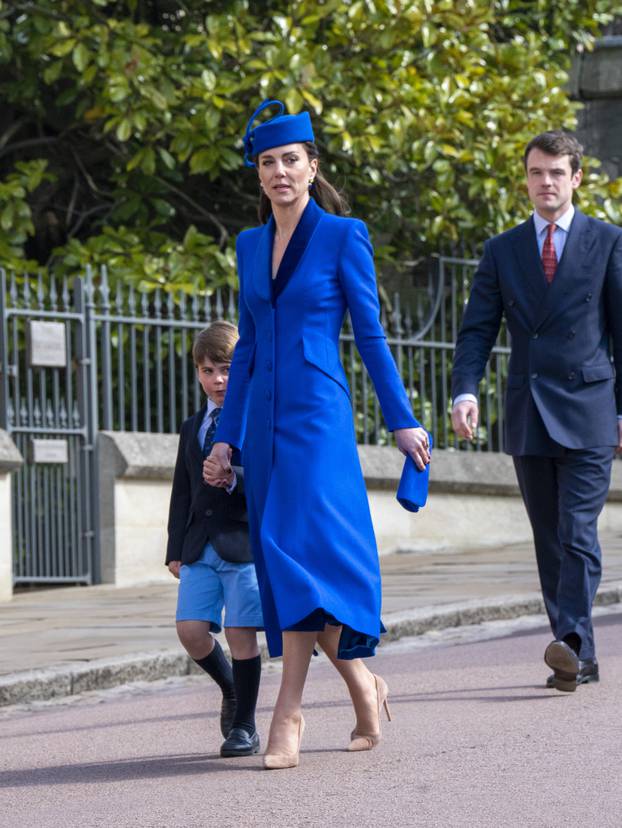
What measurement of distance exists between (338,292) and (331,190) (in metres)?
0.39

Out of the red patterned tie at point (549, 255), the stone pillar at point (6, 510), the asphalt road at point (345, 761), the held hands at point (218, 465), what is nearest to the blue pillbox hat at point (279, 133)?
the held hands at point (218, 465)

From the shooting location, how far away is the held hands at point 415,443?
16.8 feet

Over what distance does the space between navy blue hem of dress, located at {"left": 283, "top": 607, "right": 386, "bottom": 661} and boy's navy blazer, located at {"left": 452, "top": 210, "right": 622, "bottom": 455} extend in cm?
169

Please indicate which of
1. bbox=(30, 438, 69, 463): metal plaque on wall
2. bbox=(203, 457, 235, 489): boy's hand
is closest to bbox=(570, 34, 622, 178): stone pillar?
bbox=(30, 438, 69, 463): metal plaque on wall

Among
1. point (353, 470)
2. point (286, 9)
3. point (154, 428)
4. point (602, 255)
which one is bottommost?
point (154, 428)

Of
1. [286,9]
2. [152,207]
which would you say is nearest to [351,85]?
[286,9]

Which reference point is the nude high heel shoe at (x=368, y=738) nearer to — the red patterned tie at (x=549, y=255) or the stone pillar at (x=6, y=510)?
the red patterned tie at (x=549, y=255)

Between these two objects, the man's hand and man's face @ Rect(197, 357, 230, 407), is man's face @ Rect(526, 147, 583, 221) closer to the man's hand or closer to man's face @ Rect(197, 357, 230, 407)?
the man's hand

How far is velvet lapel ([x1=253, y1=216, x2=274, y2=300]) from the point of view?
17.2 feet

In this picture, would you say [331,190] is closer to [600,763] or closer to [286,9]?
[600,763]

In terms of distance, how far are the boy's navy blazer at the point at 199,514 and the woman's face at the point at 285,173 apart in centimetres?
80

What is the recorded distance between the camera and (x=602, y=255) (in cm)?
664

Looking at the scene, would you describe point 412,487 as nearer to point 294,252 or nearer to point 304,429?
point 304,429

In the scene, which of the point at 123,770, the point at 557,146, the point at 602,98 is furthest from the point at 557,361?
the point at 602,98
